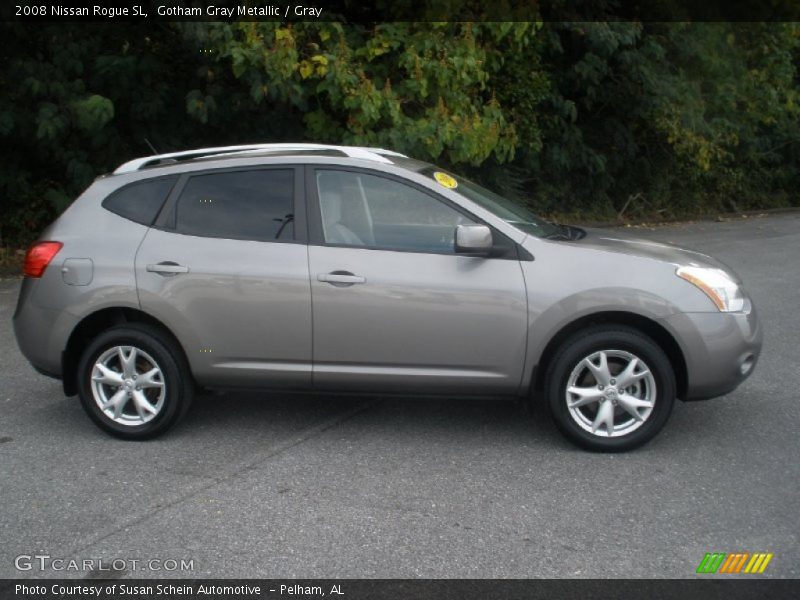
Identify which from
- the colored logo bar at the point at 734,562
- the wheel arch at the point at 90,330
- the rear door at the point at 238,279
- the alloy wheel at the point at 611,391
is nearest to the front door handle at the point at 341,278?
the rear door at the point at 238,279

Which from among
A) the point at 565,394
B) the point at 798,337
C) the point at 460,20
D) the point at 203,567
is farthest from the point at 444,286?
the point at 460,20

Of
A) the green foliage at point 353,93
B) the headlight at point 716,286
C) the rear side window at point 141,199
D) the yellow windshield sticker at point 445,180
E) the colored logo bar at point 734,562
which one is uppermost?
the green foliage at point 353,93

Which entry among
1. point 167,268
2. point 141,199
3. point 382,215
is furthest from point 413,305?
point 141,199

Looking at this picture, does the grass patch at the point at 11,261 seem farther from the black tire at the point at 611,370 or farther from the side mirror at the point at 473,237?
the black tire at the point at 611,370

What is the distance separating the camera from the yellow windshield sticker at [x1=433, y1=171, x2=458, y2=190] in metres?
5.57

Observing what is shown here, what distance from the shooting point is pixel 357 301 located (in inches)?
208

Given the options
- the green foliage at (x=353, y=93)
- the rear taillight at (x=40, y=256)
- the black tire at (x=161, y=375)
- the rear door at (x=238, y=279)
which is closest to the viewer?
the rear door at (x=238, y=279)

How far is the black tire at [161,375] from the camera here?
5.50 m

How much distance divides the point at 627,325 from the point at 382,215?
1.57 meters

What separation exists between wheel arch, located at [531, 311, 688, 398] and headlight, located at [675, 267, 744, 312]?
326 millimetres

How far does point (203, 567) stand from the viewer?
4012mm

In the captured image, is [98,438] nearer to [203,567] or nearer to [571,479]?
[203,567]

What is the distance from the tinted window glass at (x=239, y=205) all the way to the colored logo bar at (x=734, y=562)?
2894mm
